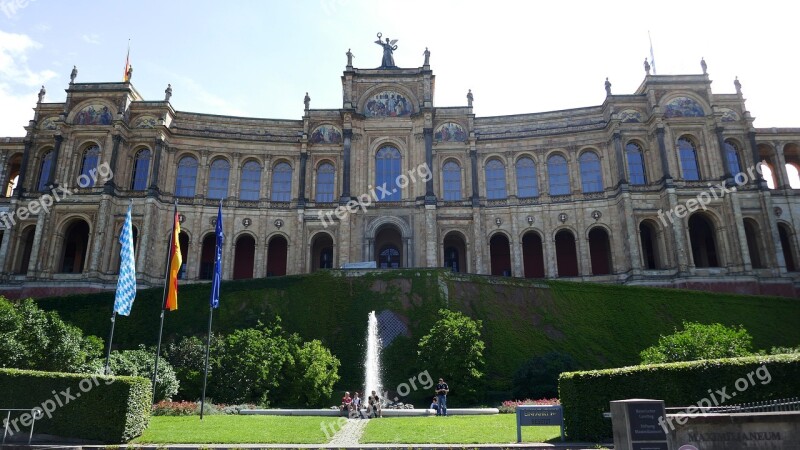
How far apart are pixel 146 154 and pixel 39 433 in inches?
1478

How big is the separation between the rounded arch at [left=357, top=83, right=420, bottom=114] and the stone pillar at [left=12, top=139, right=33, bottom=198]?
3040 centimetres

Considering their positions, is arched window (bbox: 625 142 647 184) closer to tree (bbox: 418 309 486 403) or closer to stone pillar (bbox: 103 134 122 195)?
tree (bbox: 418 309 486 403)

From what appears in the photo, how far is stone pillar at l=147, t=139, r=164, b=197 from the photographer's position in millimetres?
48000

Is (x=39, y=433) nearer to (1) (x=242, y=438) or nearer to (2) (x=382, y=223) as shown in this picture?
(1) (x=242, y=438)

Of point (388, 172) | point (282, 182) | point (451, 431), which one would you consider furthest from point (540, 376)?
point (282, 182)

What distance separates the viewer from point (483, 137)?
52.6 m

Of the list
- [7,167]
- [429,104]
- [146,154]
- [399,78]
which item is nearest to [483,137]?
[429,104]

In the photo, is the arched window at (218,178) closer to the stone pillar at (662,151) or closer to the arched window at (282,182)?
the arched window at (282,182)

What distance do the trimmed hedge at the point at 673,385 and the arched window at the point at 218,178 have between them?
4116 cm

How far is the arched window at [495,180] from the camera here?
51.8m

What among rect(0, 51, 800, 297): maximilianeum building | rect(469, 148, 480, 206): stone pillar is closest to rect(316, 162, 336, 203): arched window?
rect(0, 51, 800, 297): maximilianeum building

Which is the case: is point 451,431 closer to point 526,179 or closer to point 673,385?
point 673,385

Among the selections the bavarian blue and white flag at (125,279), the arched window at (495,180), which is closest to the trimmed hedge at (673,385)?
the bavarian blue and white flag at (125,279)

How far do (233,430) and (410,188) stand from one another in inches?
1404
